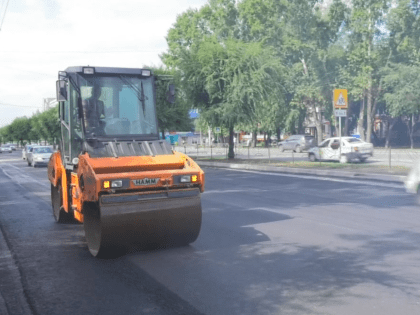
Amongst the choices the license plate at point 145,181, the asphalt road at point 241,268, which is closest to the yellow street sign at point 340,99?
the asphalt road at point 241,268

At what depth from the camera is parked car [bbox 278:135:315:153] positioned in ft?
157

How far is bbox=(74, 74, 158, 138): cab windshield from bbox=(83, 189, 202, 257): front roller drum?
5.03 ft

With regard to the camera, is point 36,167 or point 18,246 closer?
point 18,246

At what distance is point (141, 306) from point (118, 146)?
11.0 feet

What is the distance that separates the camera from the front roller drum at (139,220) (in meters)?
6.92

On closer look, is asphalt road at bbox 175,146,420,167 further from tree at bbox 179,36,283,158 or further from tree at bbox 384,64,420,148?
tree at bbox 384,64,420,148

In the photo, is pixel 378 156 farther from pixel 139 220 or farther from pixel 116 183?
pixel 116 183

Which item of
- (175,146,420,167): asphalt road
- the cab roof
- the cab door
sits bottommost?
(175,146,420,167): asphalt road

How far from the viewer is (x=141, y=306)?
512cm

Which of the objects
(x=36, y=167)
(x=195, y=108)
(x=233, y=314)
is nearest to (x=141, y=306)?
(x=233, y=314)

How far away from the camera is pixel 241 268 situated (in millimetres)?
6508

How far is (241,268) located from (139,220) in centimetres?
154

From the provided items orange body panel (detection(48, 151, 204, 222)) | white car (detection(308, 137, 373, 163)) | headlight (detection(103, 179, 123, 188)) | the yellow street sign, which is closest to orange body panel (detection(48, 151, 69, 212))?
orange body panel (detection(48, 151, 204, 222))

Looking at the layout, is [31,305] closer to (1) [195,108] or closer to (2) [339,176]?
(2) [339,176]
